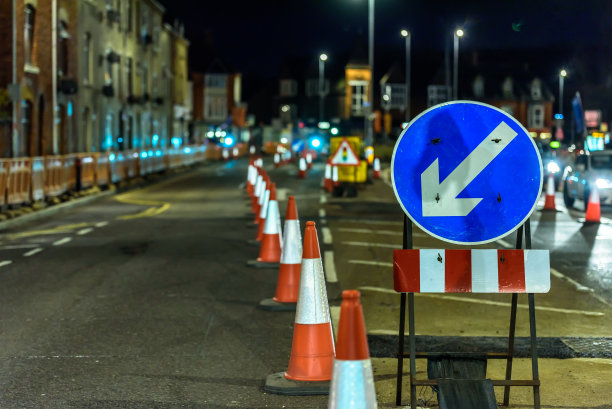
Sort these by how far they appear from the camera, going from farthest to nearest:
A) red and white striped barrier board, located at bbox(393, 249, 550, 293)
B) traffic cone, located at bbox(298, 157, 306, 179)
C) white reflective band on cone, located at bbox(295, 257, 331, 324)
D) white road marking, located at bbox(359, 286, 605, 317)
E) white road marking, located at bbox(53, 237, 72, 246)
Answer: traffic cone, located at bbox(298, 157, 306, 179), white road marking, located at bbox(53, 237, 72, 246), white road marking, located at bbox(359, 286, 605, 317), white reflective band on cone, located at bbox(295, 257, 331, 324), red and white striped barrier board, located at bbox(393, 249, 550, 293)

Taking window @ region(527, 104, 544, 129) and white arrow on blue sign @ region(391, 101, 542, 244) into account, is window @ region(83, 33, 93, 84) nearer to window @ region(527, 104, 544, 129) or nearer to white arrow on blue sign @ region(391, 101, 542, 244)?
white arrow on blue sign @ region(391, 101, 542, 244)

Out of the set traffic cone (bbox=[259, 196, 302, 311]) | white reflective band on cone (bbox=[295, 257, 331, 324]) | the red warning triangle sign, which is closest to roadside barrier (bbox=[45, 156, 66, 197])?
the red warning triangle sign

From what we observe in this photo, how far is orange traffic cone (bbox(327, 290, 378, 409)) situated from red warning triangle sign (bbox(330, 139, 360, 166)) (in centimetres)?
2415

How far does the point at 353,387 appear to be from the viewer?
4.66m

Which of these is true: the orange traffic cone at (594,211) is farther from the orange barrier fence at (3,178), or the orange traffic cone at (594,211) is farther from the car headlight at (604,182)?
the orange barrier fence at (3,178)

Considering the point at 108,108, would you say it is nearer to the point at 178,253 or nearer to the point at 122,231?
the point at 122,231

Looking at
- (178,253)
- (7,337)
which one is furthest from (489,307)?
(178,253)

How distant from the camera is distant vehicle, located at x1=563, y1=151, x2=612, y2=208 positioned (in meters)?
24.0

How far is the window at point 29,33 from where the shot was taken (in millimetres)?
36938

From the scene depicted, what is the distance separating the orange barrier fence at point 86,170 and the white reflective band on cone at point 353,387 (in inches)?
1018

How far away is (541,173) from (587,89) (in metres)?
108

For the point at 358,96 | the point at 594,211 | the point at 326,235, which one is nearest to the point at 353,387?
the point at 326,235

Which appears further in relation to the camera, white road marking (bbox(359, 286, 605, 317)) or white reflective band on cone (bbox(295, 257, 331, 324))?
white road marking (bbox(359, 286, 605, 317))

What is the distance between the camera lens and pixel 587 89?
359 ft
